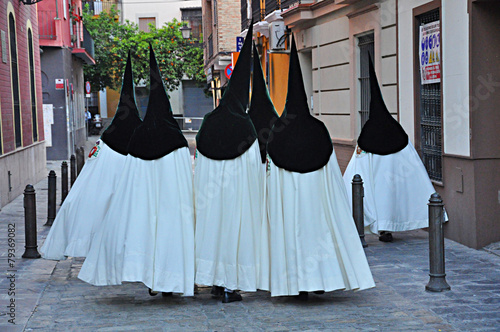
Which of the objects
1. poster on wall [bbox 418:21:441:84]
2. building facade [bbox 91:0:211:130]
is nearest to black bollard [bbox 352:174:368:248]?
poster on wall [bbox 418:21:441:84]

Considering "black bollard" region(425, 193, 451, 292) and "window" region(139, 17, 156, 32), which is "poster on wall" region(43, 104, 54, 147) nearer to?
"black bollard" region(425, 193, 451, 292)

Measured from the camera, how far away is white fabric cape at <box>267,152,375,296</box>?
6.33m

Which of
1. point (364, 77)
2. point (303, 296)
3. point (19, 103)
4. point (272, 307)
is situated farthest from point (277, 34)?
point (272, 307)

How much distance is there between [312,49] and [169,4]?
40302 millimetres

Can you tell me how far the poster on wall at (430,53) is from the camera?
388 inches

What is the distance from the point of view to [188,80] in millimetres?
54719

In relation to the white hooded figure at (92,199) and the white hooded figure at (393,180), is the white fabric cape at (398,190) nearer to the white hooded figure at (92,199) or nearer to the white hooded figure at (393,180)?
the white hooded figure at (393,180)

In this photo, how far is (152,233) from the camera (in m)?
6.47

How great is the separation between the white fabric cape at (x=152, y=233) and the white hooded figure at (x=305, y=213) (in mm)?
753

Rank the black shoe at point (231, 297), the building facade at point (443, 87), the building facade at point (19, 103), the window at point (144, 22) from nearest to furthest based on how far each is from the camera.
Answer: the black shoe at point (231, 297), the building facade at point (443, 87), the building facade at point (19, 103), the window at point (144, 22)

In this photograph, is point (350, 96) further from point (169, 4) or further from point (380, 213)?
point (169, 4)

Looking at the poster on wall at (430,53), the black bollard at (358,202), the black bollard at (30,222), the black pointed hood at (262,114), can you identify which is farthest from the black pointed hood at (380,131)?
the black bollard at (30,222)

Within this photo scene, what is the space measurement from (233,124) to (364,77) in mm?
7872

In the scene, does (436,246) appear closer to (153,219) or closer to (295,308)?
(295,308)
